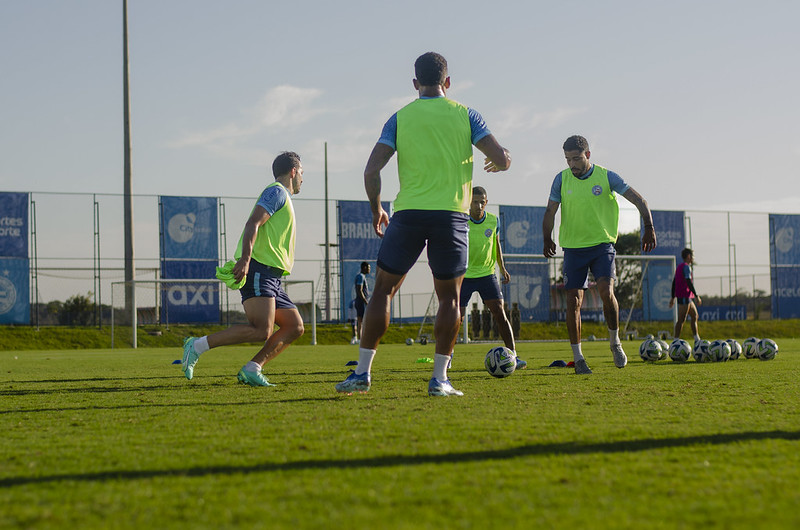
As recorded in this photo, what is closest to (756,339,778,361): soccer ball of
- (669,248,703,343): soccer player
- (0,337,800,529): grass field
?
(669,248,703,343): soccer player

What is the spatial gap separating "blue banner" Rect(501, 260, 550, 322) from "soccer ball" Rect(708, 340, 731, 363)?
1676 cm

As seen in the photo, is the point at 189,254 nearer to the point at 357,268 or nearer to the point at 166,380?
the point at 357,268

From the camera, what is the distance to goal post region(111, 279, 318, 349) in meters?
25.5

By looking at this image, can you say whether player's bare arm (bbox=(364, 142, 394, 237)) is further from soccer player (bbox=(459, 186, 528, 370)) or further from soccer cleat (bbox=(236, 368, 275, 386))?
soccer player (bbox=(459, 186, 528, 370))

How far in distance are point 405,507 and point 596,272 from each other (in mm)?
6490

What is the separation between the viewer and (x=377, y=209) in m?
5.46

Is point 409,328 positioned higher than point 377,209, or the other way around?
point 377,209

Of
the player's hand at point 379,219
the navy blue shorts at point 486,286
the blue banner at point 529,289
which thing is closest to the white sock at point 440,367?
Result: the player's hand at point 379,219

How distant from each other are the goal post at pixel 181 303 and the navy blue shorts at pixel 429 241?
66.0ft

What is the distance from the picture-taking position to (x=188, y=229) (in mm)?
28734

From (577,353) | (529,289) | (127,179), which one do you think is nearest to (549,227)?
(577,353)

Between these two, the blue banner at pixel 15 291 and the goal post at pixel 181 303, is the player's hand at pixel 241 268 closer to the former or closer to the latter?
the goal post at pixel 181 303

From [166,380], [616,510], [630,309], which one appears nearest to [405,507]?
[616,510]

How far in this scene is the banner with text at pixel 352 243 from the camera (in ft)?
97.7
